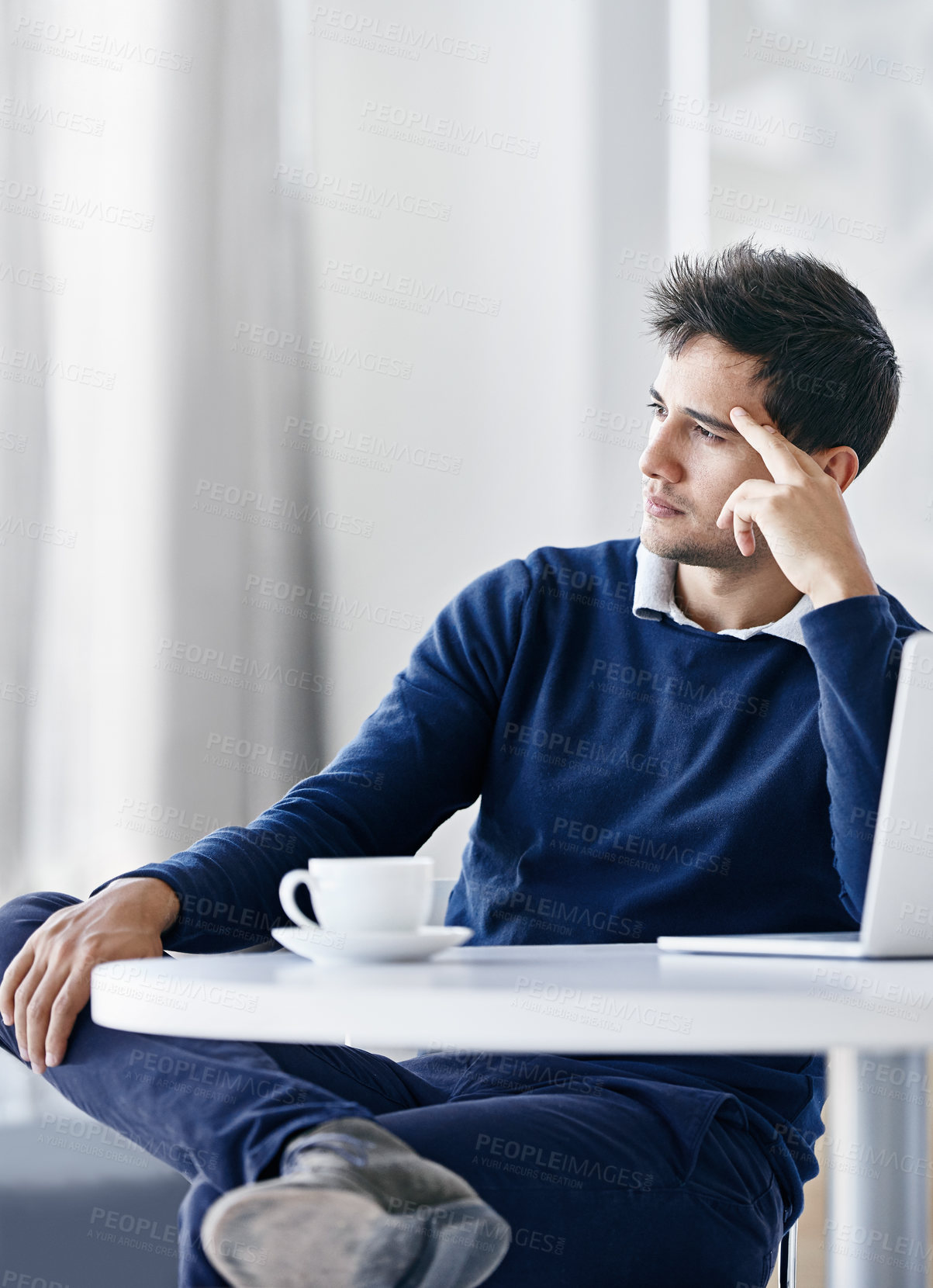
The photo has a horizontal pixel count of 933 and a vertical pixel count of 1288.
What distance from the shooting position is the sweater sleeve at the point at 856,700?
1072 mm

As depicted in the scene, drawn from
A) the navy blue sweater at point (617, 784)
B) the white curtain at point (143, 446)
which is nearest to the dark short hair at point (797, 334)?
the navy blue sweater at point (617, 784)

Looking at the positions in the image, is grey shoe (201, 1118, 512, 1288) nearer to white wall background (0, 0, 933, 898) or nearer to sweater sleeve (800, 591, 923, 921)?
sweater sleeve (800, 591, 923, 921)

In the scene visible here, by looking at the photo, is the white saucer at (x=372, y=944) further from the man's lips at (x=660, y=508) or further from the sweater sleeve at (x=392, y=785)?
the man's lips at (x=660, y=508)

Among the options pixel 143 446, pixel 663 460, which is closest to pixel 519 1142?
pixel 663 460

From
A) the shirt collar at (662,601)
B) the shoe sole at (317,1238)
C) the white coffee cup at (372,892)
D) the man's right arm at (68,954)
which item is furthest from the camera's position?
the shirt collar at (662,601)

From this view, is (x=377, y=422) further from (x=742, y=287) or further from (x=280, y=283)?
(x=742, y=287)

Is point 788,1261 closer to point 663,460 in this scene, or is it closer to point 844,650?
point 844,650

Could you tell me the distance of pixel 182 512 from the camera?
6.43ft

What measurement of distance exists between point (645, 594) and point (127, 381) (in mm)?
971

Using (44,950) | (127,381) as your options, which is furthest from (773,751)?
(127,381)

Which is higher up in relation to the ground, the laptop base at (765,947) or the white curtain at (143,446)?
Result: the white curtain at (143,446)

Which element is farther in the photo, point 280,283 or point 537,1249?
point 280,283

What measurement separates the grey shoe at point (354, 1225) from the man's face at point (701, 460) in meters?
0.82

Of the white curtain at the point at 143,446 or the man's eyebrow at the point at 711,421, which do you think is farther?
the white curtain at the point at 143,446
